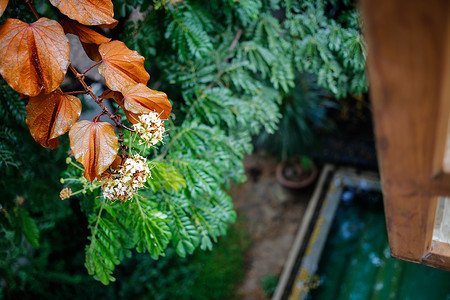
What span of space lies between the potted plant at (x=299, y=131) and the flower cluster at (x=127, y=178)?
2.01m

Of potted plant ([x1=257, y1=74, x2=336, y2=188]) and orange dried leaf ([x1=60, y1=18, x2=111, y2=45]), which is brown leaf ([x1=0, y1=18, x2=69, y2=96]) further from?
potted plant ([x1=257, y1=74, x2=336, y2=188])

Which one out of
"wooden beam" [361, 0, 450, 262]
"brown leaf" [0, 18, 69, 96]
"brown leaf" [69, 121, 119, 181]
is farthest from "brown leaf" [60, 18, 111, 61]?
"wooden beam" [361, 0, 450, 262]

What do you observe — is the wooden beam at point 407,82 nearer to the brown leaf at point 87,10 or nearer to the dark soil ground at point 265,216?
the brown leaf at point 87,10

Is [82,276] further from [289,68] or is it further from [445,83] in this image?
[445,83]

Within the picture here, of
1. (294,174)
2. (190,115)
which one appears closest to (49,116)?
(190,115)

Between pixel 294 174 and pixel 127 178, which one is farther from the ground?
pixel 127 178

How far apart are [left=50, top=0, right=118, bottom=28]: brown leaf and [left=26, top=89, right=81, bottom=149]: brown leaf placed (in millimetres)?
242

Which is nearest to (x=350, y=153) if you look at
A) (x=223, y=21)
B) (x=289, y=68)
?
(x=289, y=68)

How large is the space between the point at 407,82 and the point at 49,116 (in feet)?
3.18

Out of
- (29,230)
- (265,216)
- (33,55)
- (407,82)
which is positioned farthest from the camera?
(265,216)

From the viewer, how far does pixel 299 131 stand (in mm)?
3078

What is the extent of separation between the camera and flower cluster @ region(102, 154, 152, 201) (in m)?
1.02

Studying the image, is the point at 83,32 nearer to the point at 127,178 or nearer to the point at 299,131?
the point at 127,178

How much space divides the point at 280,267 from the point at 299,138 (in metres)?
1.15
